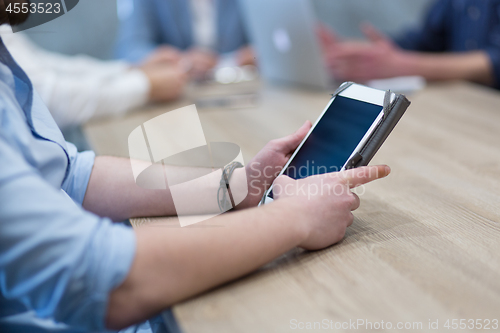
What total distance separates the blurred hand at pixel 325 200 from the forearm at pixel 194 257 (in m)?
0.02

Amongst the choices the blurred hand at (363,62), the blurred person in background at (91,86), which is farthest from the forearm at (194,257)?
the blurred hand at (363,62)

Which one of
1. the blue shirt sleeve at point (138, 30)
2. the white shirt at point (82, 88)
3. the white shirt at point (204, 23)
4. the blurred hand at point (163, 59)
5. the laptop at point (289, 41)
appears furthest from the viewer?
the white shirt at point (204, 23)

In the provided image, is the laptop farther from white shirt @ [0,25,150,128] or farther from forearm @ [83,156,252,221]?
forearm @ [83,156,252,221]

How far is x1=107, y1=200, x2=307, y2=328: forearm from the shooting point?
0.40m

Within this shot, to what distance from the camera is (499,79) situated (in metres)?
1.50

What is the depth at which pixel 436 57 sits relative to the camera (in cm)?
146

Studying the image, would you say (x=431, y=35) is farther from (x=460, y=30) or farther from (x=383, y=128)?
(x=383, y=128)

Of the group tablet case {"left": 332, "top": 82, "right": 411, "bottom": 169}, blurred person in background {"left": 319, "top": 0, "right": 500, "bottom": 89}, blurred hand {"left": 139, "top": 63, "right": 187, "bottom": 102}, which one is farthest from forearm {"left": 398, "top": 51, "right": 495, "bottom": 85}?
tablet case {"left": 332, "top": 82, "right": 411, "bottom": 169}

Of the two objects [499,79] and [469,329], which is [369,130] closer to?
[469,329]

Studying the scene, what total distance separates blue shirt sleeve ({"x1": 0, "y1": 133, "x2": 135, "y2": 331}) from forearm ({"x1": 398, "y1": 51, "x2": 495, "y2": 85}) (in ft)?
4.17

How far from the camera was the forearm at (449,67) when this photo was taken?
140cm

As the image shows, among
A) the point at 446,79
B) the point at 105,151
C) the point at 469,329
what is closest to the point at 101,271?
the point at 469,329

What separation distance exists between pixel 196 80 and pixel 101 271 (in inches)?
47.6

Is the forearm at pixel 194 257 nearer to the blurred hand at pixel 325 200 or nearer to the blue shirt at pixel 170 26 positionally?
the blurred hand at pixel 325 200
